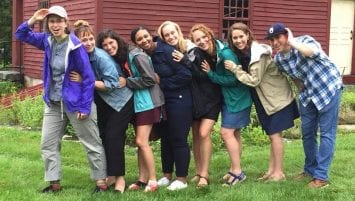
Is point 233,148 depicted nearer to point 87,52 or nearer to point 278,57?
point 278,57

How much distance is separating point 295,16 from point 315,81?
10894mm

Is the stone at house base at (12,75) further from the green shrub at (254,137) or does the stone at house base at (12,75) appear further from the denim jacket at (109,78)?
the denim jacket at (109,78)

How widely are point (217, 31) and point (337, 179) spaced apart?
8.97 metres

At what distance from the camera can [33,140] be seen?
8.30m

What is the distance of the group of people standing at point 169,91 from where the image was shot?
5223mm

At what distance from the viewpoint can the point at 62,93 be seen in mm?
5152

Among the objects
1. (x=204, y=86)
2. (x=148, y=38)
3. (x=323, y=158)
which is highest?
(x=148, y=38)

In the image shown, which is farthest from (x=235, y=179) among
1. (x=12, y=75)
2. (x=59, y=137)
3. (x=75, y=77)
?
(x=12, y=75)

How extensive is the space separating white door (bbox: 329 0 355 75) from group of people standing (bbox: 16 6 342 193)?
1204cm

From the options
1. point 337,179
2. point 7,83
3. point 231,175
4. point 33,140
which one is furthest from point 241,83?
point 7,83

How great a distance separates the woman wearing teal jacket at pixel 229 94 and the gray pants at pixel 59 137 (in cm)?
132

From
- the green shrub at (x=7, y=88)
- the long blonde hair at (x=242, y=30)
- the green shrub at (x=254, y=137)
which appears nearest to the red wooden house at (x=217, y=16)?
the green shrub at (x=7, y=88)

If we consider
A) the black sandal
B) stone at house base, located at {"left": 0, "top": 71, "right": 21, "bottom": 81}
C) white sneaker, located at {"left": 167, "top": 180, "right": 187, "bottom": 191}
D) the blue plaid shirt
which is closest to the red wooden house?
stone at house base, located at {"left": 0, "top": 71, "right": 21, "bottom": 81}

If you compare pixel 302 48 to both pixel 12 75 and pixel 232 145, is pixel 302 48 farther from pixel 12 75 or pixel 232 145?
pixel 12 75
